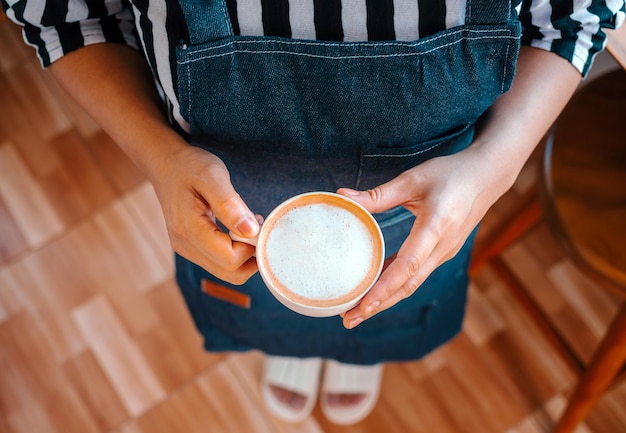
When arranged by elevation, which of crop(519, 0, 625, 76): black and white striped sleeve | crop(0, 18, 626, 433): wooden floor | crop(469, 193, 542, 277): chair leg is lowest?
crop(0, 18, 626, 433): wooden floor

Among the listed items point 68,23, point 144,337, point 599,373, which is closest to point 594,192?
point 599,373

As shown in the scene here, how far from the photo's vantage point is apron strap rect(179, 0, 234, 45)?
712 millimetres

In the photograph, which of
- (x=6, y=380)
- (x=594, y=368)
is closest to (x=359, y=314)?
(x=594, y=368)

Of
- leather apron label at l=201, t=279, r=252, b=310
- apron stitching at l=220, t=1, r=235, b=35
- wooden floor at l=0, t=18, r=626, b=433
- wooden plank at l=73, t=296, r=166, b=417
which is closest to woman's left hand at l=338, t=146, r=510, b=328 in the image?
apron stitching at l=220, t=1, r=235, b=35

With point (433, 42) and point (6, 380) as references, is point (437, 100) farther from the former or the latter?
point (6, 380)

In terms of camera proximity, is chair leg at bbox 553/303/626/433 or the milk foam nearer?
the milk foam

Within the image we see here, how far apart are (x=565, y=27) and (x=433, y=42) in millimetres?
211

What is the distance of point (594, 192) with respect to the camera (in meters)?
1.09

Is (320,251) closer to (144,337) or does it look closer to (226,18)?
(226,18)

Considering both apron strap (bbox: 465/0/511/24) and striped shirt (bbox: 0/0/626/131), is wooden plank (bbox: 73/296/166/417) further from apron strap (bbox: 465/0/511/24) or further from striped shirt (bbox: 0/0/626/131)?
apron strap (bbox: 465/0/511/24)

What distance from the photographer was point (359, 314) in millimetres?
691

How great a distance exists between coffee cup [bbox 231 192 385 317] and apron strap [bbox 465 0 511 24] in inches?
11.0

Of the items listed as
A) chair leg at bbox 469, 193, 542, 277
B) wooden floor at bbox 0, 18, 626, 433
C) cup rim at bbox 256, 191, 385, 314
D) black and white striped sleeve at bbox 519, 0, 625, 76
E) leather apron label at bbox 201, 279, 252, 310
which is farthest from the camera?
wooden floor at bbox 0, 18, 626, 433

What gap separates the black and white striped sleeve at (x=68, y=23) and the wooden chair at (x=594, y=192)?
0.76 meters
